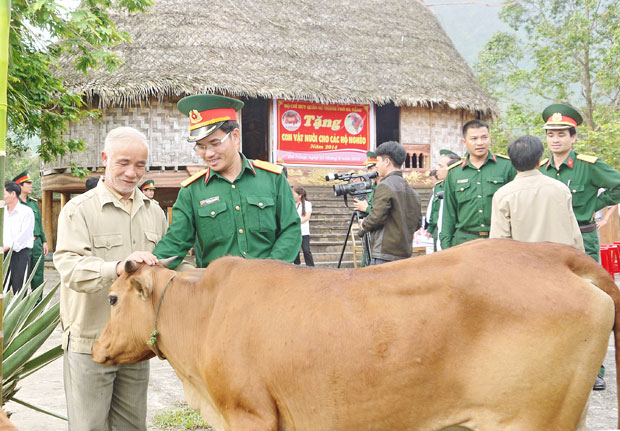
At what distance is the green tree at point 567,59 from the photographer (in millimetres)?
20594

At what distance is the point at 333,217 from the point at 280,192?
12058 millimetres

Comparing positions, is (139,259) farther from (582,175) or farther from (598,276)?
(582,175)

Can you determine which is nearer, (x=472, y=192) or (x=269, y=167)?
(x=269, y=167)

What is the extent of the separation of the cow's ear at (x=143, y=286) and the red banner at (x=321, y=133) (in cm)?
1486

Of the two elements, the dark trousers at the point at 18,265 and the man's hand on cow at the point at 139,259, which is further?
the dark trousers at the point at 18,265

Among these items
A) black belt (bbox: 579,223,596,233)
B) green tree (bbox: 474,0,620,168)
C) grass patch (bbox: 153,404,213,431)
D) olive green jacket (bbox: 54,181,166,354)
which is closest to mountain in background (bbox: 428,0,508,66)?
green tree (bbox: 474,0,620,168)

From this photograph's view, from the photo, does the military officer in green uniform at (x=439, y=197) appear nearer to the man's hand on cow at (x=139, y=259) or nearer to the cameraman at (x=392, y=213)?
the cameraman at (x=392, y=213)

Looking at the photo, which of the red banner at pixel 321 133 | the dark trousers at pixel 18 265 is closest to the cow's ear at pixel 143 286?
the dark trousers at pixel 18 265

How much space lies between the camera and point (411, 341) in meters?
2.23

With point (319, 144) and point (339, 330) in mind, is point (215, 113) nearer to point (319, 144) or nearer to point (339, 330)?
point (339, 330)

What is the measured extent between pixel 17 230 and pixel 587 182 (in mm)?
7271

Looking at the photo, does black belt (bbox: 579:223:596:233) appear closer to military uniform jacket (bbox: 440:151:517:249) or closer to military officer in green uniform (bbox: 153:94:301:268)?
military uniform jacket (bbox: 440:151:517:249)

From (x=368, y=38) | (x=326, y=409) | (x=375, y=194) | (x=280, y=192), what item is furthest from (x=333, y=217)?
(x=326, y=409)

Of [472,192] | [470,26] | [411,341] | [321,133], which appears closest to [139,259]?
[411,341]
